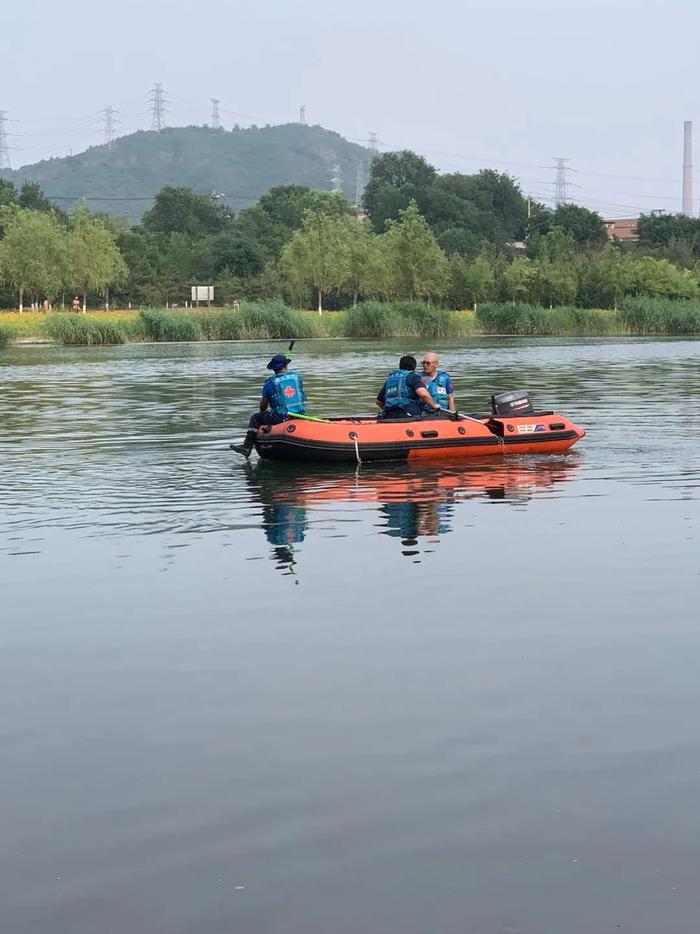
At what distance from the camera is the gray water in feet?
17.3

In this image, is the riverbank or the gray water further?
the riverbank

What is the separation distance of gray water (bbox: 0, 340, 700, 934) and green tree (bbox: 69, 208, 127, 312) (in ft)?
A: 242

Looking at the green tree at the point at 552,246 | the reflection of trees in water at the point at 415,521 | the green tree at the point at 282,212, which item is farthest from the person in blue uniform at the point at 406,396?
the green tree at the point at 282,212

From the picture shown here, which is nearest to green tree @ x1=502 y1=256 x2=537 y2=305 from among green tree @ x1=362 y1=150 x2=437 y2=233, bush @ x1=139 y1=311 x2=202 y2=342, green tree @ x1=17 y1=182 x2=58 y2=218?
bush @ x1=139 y1=311 x2=202 y2=342

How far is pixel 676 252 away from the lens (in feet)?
398

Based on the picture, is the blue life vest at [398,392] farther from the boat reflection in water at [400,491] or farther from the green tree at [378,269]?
the green tree at [378,269]

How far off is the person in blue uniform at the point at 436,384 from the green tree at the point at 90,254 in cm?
7048

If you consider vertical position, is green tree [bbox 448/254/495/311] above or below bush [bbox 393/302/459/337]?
above

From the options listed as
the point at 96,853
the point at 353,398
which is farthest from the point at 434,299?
the point at 96,853

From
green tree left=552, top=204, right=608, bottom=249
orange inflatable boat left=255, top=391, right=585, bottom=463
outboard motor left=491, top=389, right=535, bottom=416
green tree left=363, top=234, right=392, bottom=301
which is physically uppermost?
green tree left=552, top=204, right=608, bottom=249

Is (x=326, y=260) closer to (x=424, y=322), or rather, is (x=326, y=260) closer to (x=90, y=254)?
(x=90, y=254)

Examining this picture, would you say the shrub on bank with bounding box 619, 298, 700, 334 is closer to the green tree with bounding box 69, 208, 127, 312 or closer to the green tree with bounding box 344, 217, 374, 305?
the green tree with bounding box 344, 217, 374, 305

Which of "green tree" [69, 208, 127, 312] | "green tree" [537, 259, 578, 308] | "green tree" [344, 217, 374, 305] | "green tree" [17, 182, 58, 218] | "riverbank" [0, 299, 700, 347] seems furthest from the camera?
"green tree" [17, 182, 58, 218]

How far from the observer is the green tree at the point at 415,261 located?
88812 millimetres
